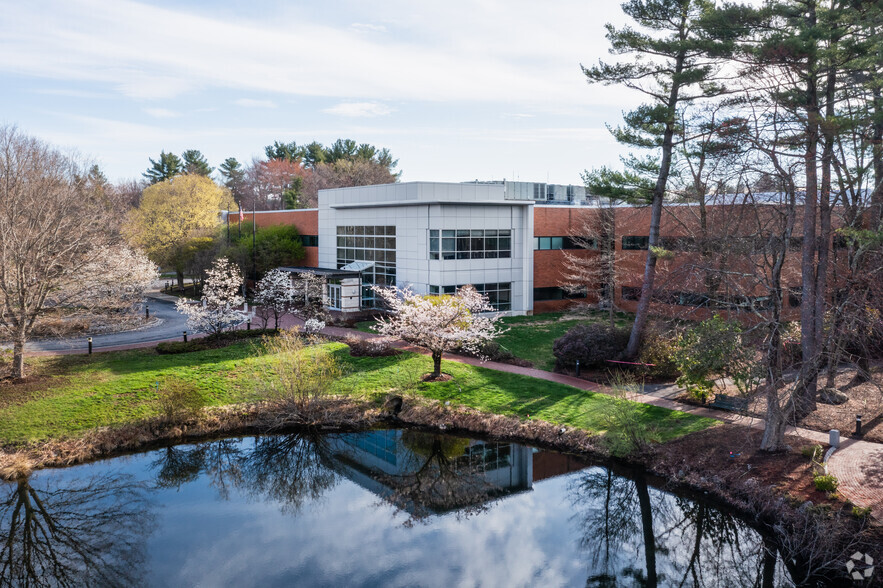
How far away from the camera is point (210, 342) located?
27219mm

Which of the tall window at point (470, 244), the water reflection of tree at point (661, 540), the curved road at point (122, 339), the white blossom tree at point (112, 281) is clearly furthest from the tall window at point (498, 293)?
the water reflection of tree at point (661, 540)

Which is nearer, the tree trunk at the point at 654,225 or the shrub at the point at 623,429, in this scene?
the shrub at the point at 623,429

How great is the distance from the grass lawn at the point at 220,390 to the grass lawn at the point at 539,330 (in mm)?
A: 3188

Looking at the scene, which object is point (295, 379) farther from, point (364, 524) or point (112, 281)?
point (112, 281)

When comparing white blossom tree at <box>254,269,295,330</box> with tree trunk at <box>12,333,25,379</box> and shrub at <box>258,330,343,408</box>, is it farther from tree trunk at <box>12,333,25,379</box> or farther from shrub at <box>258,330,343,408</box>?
tree trunk at <box>12,333,25,379</box>

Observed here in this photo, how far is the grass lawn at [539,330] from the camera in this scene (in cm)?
2678

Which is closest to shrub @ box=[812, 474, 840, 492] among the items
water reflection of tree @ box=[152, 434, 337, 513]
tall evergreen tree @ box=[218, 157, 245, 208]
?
water reflection of tree @ box=[152, 434, 337, 513]

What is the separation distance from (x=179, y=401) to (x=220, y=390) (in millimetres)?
2319

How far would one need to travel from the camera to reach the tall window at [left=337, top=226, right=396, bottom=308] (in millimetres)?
36375

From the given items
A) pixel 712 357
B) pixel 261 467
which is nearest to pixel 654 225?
pixel 712 357

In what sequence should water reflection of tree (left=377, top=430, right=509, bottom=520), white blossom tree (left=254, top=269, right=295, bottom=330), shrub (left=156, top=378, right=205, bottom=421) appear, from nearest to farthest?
1. water reflection of tree (left=377, top=430, right=509, bottom=520)
2. shrub (left=156, top=378, right=205, bottom=421)
3. white blossom tree (left=254, top=269, right=295, bottom=330)

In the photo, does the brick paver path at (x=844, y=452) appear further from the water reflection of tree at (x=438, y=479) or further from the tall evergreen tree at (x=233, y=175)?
the tall evergreen tree at (x=233, y=175)

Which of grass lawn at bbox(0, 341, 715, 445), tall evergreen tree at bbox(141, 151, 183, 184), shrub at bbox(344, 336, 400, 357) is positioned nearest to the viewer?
grass lawn at bbox(0, 341, 715, 445)

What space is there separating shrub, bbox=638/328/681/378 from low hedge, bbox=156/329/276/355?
15662 mm
